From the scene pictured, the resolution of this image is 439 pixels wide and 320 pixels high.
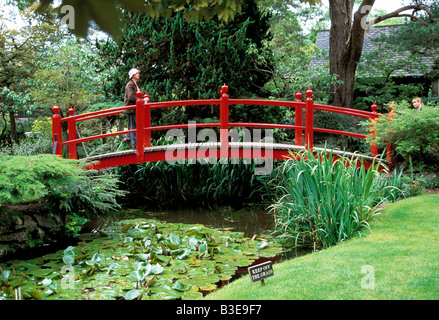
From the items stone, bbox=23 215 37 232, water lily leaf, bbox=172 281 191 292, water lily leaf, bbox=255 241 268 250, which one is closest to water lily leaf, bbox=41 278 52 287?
water lily leaf, bbox=172 281 191 292

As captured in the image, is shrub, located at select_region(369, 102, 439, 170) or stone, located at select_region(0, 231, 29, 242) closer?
stone, located at select_region(0, 231, 29, 242)

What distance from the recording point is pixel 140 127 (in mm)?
8469

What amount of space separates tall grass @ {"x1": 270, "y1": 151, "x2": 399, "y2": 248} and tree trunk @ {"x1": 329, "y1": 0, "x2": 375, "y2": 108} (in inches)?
244

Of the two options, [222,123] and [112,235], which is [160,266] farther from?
[222,123]

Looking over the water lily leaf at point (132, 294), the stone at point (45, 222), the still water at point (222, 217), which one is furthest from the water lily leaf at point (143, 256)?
the still water at point (222, 217)

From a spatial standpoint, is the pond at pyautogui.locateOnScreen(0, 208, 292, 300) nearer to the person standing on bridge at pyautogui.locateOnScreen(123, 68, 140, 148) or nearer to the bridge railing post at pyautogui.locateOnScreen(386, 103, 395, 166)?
the person standing on bridge at pyautogui.locateOnScreen(123, 68, 140, 148)

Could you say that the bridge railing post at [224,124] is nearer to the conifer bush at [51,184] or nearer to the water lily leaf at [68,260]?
the conifer bush at [51,184]

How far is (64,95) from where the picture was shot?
11.8m

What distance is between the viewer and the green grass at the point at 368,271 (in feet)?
13.4

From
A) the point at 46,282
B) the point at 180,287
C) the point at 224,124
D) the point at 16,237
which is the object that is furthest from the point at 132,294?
the point at 224,124

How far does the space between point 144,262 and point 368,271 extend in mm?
2540

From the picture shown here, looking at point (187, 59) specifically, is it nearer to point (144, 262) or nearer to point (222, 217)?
point (222, 217)

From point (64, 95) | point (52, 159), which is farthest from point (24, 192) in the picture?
point (64, 95)

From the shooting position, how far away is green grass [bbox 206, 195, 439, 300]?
4.08 metres
